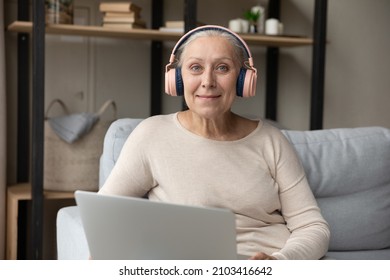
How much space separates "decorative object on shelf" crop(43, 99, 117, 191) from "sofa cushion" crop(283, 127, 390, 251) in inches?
46.5

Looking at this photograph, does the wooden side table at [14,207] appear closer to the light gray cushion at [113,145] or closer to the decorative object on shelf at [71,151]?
the decorative object on shelf at [71,151]

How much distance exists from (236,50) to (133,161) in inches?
15.7

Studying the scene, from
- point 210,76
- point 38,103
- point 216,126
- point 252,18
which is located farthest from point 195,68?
point 252,18

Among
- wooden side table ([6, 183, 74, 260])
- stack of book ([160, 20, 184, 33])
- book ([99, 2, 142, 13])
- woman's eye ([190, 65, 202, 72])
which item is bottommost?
wooden side table ([6, 183, 74, 260])

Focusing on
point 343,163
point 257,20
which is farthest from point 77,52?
point 343,163

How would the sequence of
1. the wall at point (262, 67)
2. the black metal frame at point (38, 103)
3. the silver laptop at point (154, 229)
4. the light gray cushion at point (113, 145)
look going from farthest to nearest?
the wall at point (262, 67) → the black metal frame at point (38, 103) → the light gray cushion at point (113, 145) → the silver laptop at point (154, 229)

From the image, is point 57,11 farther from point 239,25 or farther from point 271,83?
Answer: point 271,83

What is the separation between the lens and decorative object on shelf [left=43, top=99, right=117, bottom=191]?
3.14 metres

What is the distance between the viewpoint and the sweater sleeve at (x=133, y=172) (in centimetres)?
175

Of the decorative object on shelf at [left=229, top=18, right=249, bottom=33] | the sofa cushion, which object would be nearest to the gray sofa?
the sofa cushion

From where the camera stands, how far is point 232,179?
1768mm

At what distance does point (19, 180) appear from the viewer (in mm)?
3404

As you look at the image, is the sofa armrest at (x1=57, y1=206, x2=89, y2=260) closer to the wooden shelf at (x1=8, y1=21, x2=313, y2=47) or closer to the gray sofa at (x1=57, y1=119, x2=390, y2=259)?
the gray sofa at (x1=57, y1=119, x2=390, y2=259)

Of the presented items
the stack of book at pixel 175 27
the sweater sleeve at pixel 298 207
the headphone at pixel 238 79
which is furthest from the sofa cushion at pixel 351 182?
the stack of book at pixel 175 27
